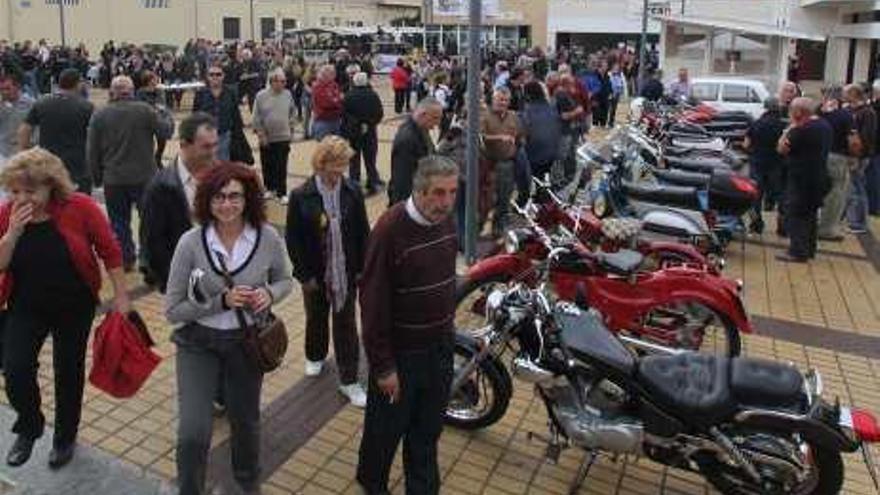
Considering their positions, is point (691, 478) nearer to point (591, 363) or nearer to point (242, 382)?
point (591, 363)

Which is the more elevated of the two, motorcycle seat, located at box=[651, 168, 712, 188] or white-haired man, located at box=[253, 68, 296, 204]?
white-haired man, located at box=[253, 68, 296, 204]

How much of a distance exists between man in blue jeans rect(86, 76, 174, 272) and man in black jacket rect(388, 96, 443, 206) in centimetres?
212

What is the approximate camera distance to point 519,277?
595cm

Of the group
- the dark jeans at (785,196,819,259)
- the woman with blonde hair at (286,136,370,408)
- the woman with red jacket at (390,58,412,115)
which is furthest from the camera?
the woman with red jacket at (390,58,412,115)

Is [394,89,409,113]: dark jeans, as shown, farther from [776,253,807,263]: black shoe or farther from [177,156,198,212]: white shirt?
[177,156,198,212]: white shirt

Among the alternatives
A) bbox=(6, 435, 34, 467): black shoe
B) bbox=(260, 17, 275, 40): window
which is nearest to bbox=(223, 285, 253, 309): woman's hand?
bbox=(6, 435, 34, 467): black shoe

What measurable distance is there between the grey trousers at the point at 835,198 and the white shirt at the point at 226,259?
7.72 meters

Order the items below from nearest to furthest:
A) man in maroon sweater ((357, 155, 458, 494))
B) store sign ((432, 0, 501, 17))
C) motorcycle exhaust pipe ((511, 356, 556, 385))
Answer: man in maroon sweater ((357, 155, 458, 494)) → motorcycle exhaust pipe ((511, 356, 556, 385)) → store sign ((432, 0, 501, 17))

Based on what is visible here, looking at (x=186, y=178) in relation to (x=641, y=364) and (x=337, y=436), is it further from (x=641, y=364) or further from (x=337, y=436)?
(x=641, y=364)

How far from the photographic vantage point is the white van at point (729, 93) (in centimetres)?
2046

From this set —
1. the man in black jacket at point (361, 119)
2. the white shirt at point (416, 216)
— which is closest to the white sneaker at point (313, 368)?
the white shirt at point (416, 216)

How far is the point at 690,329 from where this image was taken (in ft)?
→ 20.5

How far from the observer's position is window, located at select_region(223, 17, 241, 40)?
5453cm

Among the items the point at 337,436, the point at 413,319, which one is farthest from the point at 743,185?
the point at 413,319
